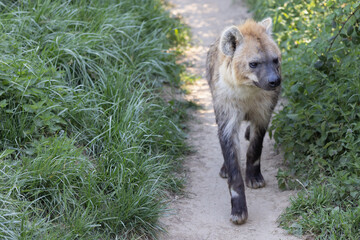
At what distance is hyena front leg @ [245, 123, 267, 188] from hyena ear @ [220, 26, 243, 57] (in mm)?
774

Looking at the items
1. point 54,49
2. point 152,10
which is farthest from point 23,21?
point 152,10

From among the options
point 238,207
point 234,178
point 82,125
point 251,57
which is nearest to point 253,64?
point 251,57

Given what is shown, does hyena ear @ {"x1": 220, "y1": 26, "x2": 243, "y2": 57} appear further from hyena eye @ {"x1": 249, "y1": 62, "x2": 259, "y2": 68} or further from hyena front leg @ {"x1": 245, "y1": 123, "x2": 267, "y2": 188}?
hyena front leg @ {"x1": 245, "y1": 123, "x2": 267, "y2": 188}

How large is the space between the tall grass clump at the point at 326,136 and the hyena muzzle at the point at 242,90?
33cm

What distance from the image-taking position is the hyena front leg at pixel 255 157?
4.57 metres

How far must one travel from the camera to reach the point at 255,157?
4633 mm

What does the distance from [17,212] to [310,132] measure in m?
2.66

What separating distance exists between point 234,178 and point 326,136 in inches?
37.2

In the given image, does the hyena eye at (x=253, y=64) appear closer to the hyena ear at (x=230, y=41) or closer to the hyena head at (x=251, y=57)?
the hyena head at (x=251, y=57)

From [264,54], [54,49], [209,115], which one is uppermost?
[264,54]

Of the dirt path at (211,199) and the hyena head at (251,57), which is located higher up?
the hyena head at (251,57)

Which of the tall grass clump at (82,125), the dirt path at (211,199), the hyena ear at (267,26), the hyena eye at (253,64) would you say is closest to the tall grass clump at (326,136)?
the dirt path at (211,199)

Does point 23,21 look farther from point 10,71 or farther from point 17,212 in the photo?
point 17,212

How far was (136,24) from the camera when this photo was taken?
6.47 m
